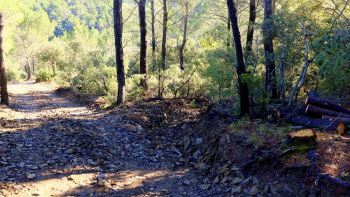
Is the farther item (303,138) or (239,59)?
→ (239,59)

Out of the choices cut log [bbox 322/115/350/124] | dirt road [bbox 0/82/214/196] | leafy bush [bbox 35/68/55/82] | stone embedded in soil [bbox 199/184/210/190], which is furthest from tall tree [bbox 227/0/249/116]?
leafy bush [bbox 35/68/55/82]

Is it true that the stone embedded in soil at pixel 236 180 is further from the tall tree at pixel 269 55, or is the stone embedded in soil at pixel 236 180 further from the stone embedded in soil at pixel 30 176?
the tall tree at pixel 269 55

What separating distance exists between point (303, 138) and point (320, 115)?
171 centimetres

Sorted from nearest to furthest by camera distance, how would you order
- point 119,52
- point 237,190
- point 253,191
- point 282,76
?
point 253,191 → point 237,190 → point 282,76 → point 119,52

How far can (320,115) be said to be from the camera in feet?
25.8

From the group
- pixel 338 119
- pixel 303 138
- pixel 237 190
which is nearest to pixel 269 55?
pixel 338 119

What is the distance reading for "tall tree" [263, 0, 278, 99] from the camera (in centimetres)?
979

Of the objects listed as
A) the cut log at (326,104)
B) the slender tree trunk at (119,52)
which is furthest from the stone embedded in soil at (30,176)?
the slender tree trunk at (119,52)

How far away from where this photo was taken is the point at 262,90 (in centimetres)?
941

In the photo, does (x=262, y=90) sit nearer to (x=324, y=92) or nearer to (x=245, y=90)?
(x=245, y=90)

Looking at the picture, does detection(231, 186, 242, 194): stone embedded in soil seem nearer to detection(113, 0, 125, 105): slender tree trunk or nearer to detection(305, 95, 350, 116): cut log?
detection(305, 95, 350, 116): cut log

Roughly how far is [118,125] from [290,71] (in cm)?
529

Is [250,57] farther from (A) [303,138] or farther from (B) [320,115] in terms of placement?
(A) [303,138]

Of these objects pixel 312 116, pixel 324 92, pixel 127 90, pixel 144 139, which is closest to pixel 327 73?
pixel 312 116
